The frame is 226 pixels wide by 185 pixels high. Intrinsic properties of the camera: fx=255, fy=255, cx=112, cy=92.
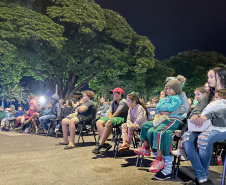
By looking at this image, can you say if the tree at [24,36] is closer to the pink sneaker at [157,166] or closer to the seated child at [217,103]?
the pink sneaker at [157,166]

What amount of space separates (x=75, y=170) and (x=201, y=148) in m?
2.34

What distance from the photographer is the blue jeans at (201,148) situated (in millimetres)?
3521

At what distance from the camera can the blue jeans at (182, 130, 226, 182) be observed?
352cm

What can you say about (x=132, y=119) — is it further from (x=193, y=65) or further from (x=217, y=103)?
(x=193, y=65)

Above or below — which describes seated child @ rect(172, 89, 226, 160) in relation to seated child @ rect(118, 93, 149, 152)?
above

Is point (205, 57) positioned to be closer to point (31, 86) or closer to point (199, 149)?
point (31, 86)

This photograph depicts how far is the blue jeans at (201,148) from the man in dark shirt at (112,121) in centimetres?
244

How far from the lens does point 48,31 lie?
842 inches

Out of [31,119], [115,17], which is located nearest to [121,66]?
[115,17]

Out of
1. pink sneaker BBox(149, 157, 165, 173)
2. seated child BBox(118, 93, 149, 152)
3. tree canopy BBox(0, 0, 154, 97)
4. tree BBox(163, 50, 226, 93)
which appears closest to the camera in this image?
pink sneaker BBox(149, 157, 165, 173)

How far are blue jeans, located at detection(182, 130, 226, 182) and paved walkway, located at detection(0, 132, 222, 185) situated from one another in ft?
1.24

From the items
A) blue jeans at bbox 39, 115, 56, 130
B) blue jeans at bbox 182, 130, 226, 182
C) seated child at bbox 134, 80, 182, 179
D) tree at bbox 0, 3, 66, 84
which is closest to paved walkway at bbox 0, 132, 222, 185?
seated child at bbox 134, 80, 182, 179

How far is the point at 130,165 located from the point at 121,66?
832 inches

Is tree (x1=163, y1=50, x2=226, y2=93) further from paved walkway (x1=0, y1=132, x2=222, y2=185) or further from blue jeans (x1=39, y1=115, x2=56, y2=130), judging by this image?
paved walkway (x1=0, y1=132, x2=222, y2=185)
